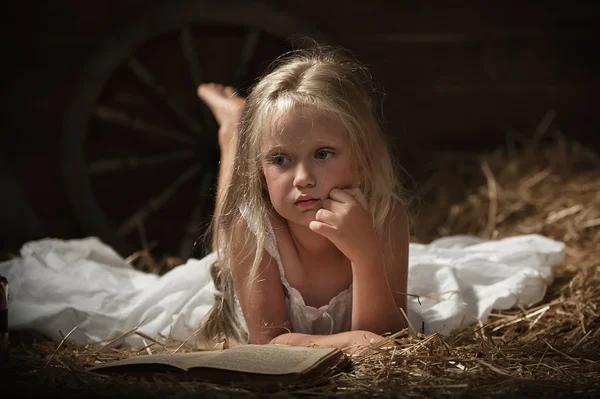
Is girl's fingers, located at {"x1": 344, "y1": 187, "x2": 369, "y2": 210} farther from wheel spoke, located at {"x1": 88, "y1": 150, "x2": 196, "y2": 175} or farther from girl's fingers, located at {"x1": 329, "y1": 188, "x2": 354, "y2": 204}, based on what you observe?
wheel spoke, located at {"x1": 88, "y1": 150, "x2": 196, "y2": 175}

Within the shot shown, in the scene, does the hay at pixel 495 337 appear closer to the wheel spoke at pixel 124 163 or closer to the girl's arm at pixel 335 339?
the girl's arm at pixel 335 339

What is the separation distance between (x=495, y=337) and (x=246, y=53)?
1726 mm

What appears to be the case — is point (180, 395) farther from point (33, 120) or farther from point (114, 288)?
point (33, 120)

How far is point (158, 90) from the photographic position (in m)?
3.50

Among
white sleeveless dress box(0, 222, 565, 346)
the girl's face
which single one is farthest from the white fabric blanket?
the girl's face

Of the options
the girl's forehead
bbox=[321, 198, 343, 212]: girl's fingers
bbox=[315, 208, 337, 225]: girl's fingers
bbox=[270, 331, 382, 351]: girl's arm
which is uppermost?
the girl's forehead

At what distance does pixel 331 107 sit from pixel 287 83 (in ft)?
0.44

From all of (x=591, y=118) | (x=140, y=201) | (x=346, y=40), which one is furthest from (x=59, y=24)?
(x=591, y=118)

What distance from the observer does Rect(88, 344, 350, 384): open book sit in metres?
1.57

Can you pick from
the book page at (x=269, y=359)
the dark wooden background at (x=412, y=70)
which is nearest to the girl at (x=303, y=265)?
the book page at (x=269, y=359)

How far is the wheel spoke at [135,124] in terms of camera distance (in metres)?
3.48

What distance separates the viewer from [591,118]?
3.88 metres

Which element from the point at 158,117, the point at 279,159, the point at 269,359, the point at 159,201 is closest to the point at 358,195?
the point at 279,159

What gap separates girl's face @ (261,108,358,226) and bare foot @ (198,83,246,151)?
0.79m
